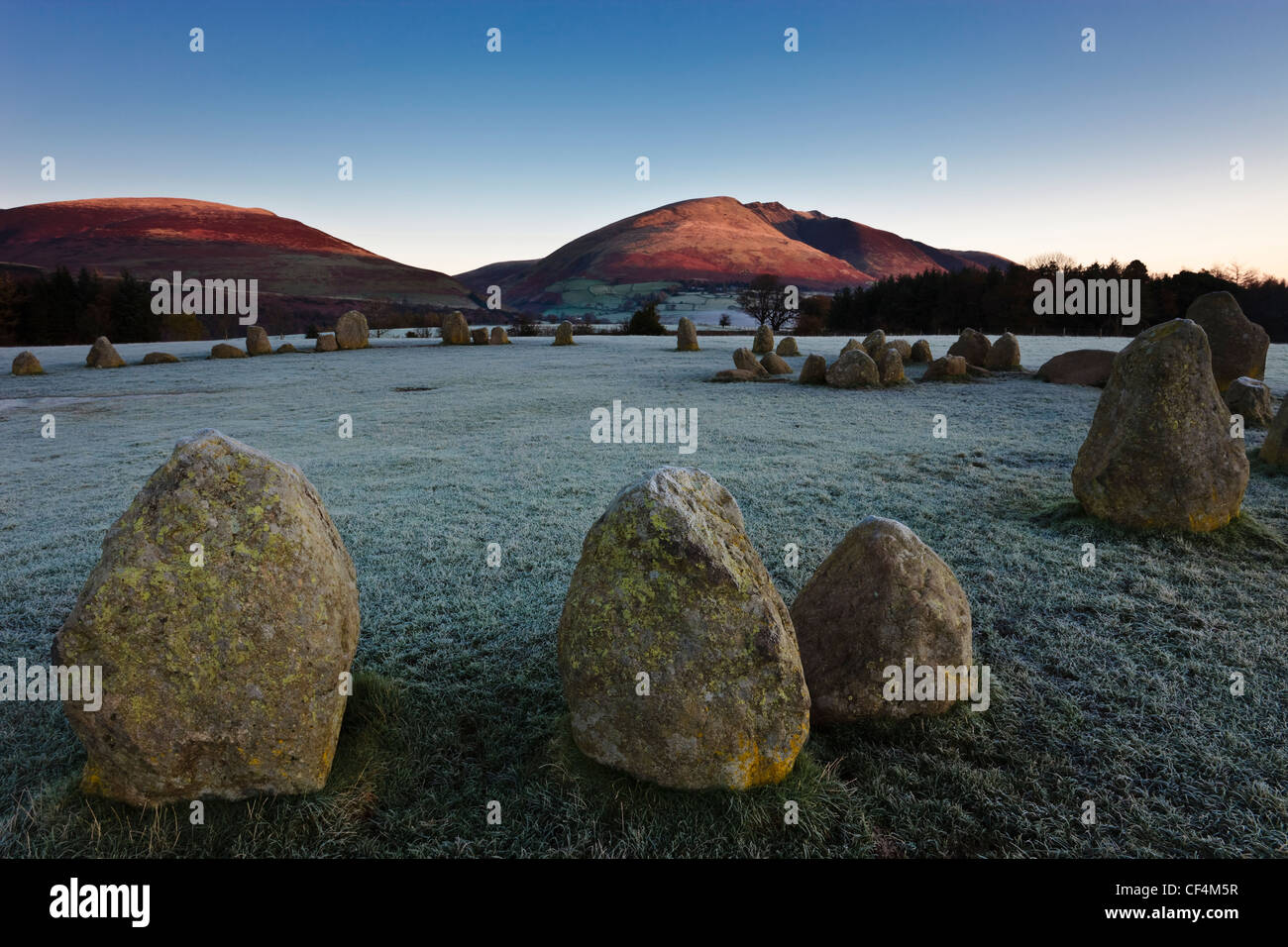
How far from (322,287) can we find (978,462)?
400ft

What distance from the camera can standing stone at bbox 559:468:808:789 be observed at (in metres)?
2.94

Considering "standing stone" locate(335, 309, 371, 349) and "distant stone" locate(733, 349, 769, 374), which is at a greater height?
Answer: "standing stone" locate(335, 309, 371, 349)

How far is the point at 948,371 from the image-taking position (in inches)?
769

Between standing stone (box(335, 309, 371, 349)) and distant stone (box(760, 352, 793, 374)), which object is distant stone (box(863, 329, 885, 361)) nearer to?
distant stone (box(760, 352, 793, 374))

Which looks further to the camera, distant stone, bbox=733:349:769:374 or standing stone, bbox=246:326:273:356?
standing stone, bbox=246:326:273:356

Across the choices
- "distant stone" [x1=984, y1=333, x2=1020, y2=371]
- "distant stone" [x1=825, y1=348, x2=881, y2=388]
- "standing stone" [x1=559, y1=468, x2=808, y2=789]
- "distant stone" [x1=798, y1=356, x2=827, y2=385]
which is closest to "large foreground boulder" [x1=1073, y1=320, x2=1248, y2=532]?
"standing stone" [x1=559, y1=468, x2=808, y2=789]

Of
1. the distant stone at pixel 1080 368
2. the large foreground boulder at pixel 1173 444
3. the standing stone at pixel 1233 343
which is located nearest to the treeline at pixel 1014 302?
the distant stone at pixel 1080 368

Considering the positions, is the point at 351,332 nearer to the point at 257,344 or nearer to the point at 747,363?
the point at 257,344

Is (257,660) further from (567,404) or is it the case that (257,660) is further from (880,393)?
(880,393)

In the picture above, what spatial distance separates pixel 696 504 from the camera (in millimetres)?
3234

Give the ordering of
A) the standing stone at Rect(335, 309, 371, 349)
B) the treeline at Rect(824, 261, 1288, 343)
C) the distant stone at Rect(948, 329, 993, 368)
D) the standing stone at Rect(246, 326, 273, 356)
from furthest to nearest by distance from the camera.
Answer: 1. the treeline at Rect(824, 261, 1288, 343)
2. the standing stone at Rect(335, 309, 371, 349)
3. the standing stone at Rect(246, 326, 273, 356)
4. the distant stone at Rect(948, 329, 993, 368)

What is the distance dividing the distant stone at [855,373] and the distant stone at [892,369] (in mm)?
167

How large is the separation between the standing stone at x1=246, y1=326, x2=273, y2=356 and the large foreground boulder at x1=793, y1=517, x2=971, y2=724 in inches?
1306
